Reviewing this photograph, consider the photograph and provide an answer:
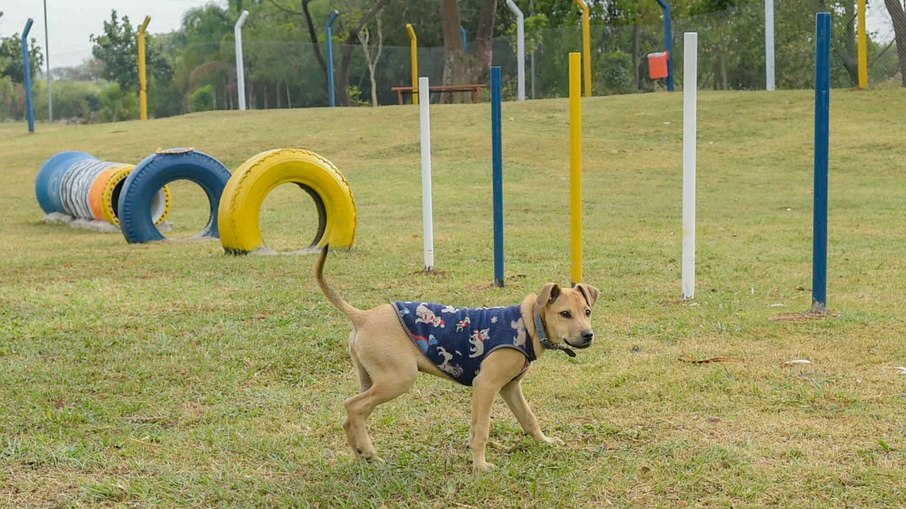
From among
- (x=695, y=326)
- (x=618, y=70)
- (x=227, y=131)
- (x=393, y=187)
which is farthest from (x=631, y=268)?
(x=618, y=70)

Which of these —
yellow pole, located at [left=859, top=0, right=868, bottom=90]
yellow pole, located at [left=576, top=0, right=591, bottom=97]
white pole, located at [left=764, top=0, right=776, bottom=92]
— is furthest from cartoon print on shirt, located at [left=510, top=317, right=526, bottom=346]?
yellow pole, located at [left=576, top=0, right=591, bottom=97]

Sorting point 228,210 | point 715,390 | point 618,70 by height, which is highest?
point 618,70

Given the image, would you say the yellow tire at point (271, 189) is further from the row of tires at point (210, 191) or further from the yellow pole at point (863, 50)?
the yellow pole at point (863, 50)

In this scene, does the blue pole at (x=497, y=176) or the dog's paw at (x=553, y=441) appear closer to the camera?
the dog's paw at (x=553, y=441)

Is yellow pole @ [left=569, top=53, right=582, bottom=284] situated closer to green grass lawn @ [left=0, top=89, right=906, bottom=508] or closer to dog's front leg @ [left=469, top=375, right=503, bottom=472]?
green grass lawn @ [left=0, top=89, right=906, bottom=508]

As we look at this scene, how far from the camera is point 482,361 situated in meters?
4.32

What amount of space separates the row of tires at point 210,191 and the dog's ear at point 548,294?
17.8 ft

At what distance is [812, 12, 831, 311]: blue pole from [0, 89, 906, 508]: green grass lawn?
429mm

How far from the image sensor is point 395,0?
42.2 m

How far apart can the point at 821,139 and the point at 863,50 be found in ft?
60.2

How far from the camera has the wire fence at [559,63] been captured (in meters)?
25.5

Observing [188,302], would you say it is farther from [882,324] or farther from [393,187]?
[393,187]

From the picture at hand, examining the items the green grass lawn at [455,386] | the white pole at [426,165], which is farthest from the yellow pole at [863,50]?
the white pole at [426,165]

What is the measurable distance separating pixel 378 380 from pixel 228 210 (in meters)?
6.45
